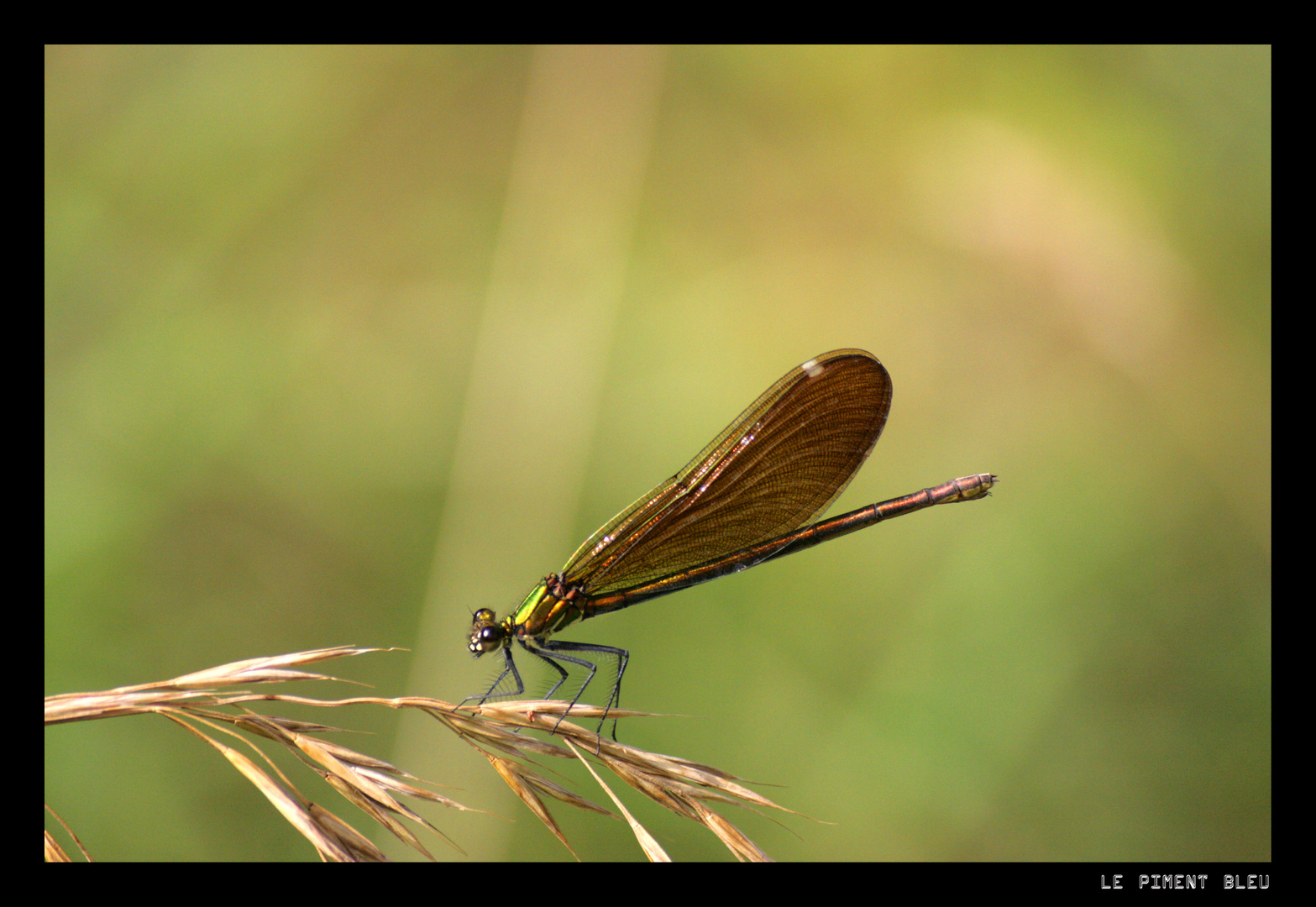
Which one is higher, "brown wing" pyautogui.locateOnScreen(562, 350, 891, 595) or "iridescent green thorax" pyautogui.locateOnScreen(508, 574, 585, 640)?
"brown wing" pyautogui.locateOnScreen(562, 350, 891, 595)

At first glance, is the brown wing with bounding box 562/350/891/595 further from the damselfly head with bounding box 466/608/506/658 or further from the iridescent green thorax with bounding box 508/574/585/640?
the damselfly head with bounding box 466/608/506/658

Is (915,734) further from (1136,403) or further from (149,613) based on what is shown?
(149,613)

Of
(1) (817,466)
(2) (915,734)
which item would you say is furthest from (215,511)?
(2) (915,734)

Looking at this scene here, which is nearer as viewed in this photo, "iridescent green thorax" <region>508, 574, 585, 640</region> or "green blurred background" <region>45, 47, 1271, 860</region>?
"iridescent green thorax" <region>508, 574, 585, 640</region>

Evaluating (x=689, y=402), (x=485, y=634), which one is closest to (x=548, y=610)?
(x=485, y=634)

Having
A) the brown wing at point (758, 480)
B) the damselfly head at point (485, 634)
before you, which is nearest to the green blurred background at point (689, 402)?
the damselfly head at point (485, 634)

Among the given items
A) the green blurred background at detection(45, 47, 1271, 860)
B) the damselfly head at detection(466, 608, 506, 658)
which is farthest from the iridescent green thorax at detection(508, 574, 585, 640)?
the green blurred background at detection(45, 47, 1271, 860)

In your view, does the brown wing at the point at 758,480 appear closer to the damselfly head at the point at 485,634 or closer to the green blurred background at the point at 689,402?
the damselfly head at the point at 485,634
